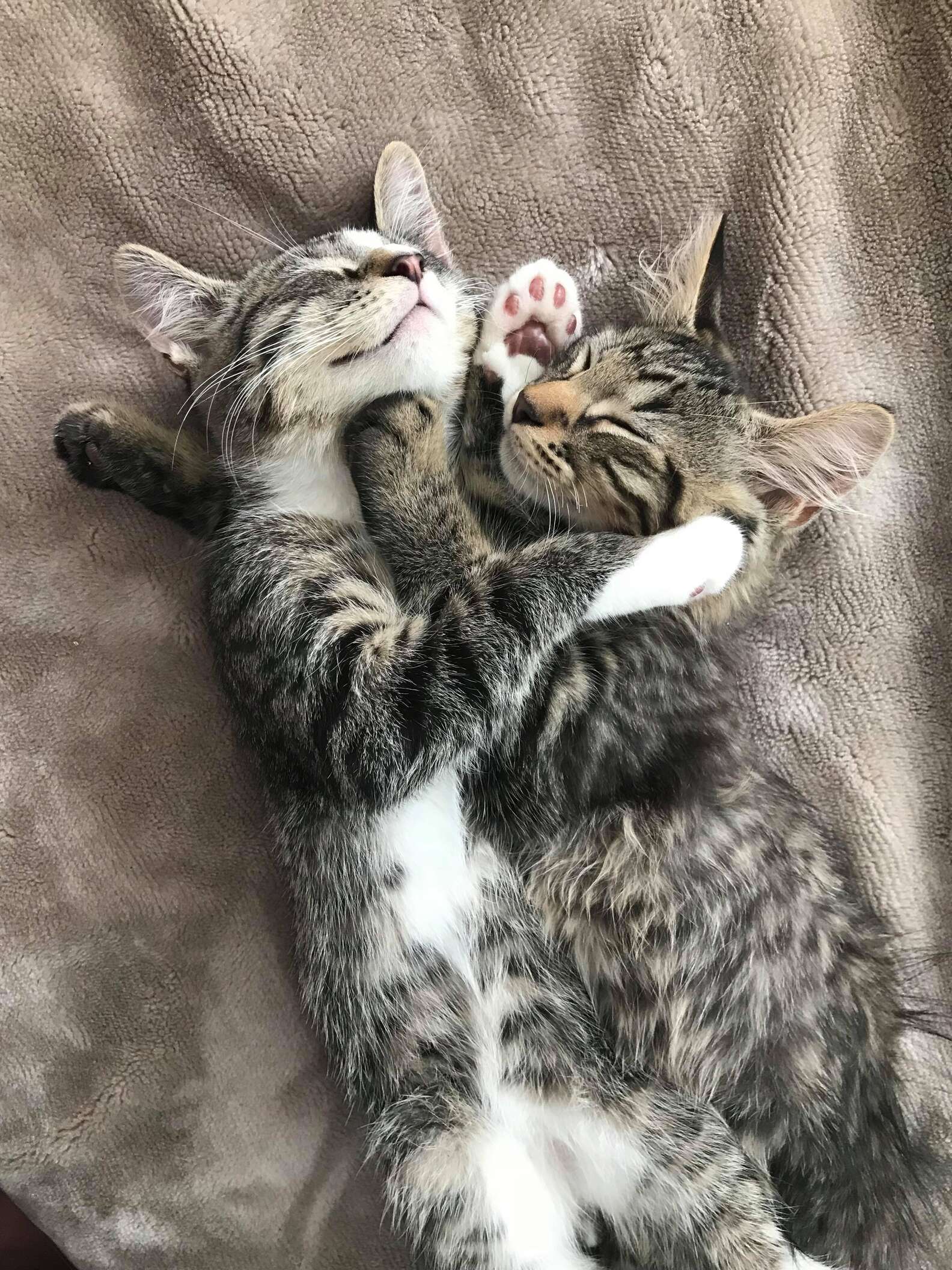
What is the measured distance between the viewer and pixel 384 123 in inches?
51.9

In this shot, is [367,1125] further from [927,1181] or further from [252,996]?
[927,1181]

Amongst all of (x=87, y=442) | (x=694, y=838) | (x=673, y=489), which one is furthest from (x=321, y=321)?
(x=694, y=838)

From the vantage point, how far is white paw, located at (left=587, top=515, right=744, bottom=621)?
1051 millimetres

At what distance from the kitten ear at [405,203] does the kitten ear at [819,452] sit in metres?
0.64

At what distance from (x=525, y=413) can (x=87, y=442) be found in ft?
2.35

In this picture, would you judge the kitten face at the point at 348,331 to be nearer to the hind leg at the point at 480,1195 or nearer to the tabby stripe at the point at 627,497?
the tabby stripe at the point at 627,497

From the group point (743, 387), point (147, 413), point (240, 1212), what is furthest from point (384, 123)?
point (240, 1212)

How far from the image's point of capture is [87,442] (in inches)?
51.2

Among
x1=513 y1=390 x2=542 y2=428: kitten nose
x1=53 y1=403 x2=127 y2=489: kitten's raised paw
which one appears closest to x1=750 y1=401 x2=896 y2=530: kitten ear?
x1=513 y1=390 x2=542 y2=428: kitten nose

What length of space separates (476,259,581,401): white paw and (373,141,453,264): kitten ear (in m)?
0.17

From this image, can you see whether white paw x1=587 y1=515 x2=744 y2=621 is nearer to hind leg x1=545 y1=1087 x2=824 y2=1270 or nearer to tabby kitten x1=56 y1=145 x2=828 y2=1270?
→ tabby kitten x1=56 y1=145 x2=828 y2=1270

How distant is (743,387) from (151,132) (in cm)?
104

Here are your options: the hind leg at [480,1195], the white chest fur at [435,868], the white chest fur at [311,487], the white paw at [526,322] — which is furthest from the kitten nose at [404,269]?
the hind leg at [480,1195]

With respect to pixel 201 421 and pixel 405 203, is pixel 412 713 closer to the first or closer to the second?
pixel 201 421
